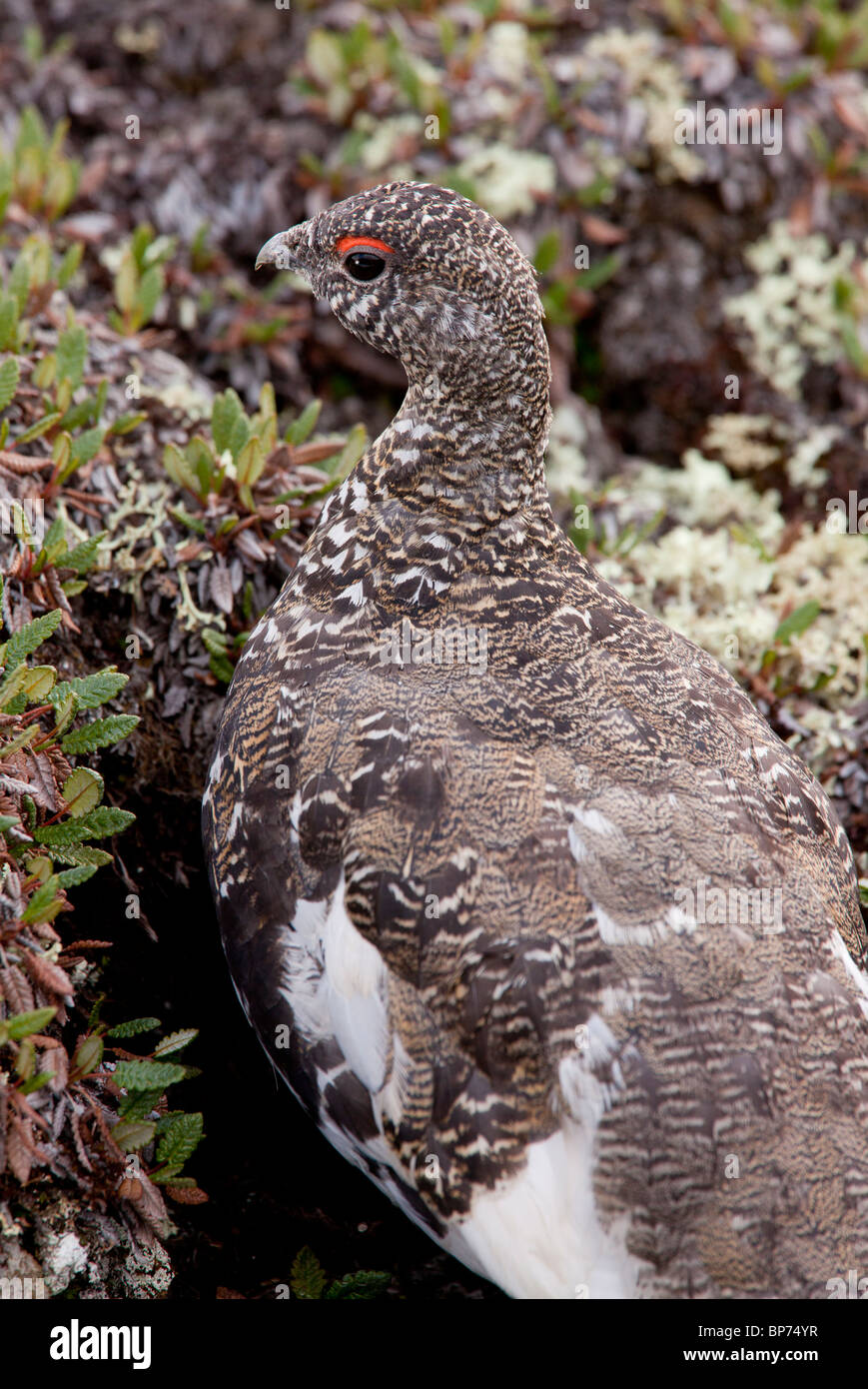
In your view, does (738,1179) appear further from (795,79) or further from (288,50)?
(288,50)

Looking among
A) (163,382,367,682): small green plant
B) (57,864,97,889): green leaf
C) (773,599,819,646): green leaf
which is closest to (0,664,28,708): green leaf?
(57,864,97,889): green leaf

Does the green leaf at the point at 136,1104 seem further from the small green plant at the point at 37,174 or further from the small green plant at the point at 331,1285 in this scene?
the small green plant at the point at 37,174

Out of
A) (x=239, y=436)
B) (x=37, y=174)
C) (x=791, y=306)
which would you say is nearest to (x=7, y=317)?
(x=239, y=436)

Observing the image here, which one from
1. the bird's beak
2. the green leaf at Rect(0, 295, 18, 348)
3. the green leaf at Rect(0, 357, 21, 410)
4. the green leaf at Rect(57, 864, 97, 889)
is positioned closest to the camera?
the green leaf at Rect(57, 864, 97, 889)

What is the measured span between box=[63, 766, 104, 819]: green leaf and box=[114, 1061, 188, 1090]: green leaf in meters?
0.77

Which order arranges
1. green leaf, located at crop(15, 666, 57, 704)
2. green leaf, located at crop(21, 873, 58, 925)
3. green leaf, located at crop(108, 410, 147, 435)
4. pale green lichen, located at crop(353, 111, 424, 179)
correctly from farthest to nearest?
1. pale green lichen, located at crop(353, 111, 424, 179)
2. green leaf, located at crop(108, 410, 147, 435)
3. green leaf, located at crop(15, 666, 57, 704)
4. green leaf, located at crop(21, 873, 58, 925)

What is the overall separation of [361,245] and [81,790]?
1935mm

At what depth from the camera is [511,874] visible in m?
3.34

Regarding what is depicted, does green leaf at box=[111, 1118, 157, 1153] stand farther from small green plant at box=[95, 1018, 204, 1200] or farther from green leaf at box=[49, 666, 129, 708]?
green leaf at box=[49, 666, 129, 708]

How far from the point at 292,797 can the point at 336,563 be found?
0.82m

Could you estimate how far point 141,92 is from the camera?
284 inches

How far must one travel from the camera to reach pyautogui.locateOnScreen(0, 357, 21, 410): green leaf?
14.3 feet

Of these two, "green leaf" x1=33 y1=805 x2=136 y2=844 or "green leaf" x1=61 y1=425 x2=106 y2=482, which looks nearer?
"green leaf" x1=33 y1=805 x2=136 y2=844

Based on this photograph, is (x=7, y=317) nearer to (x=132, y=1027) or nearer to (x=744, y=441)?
(x=132, y=1027)
